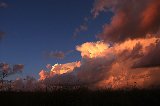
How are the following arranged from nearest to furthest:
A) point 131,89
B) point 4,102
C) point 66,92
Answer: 1. point 4,102
2. point 66,92
3. point 131,89

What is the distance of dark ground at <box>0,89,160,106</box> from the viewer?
20516 millimetres

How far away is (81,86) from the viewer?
74.8ft

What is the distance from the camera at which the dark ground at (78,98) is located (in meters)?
20.5

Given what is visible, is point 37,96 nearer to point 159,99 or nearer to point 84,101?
point 84,101

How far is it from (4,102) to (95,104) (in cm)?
464

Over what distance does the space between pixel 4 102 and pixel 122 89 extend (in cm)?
734

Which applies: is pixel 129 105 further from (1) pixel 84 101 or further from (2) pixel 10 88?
(2) pixel 10 88

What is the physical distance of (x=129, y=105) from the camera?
2066 cm

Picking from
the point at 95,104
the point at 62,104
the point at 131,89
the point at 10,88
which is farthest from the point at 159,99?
the point at 10,88

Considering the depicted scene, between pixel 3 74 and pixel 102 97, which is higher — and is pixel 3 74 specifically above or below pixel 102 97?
above

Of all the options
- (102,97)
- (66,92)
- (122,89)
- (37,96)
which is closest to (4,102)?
(37,96)

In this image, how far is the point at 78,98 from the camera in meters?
21.2

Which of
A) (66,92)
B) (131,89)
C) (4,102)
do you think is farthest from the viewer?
(131,89)

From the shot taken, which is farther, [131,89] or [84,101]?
[131,89]
